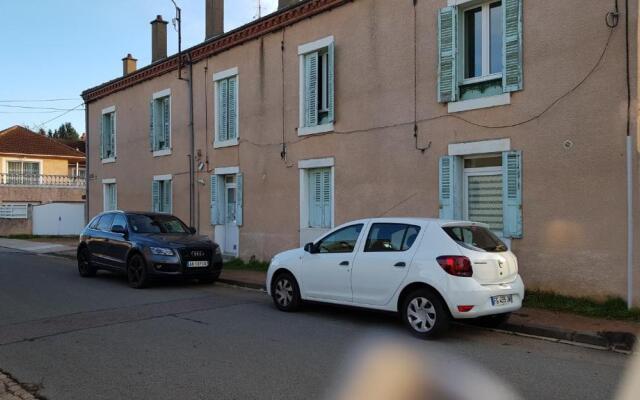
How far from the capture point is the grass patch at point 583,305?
8.55m

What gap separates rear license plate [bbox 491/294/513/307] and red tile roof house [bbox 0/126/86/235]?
3034 cm

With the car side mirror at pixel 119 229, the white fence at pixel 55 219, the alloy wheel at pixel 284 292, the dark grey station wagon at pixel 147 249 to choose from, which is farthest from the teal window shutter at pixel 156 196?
the white fence at pixel 55 219

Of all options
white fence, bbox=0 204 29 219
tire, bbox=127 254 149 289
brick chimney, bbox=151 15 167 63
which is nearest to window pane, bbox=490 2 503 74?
tire, bbox=127 254 149 289

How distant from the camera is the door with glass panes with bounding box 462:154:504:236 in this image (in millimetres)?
10734

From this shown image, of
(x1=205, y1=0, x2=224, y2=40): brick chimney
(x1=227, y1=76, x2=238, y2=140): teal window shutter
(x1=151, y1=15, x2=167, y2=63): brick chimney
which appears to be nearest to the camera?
(x1=227, y1=76, x2=238, y2=140): teal window shutter

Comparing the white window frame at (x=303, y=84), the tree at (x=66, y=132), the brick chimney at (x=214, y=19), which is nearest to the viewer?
the white window frame at (x=303, y=84)

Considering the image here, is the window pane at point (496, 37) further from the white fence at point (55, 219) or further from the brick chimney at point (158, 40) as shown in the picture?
the white fence at point (55, 219)

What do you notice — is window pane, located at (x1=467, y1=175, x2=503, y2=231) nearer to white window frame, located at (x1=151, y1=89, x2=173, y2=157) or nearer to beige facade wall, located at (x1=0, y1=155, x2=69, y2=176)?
white window frame, located at (x1=151, y1=89, x2=173, y2=157)

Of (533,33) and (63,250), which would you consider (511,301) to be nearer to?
(533,33)

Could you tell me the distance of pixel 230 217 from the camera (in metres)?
17.4

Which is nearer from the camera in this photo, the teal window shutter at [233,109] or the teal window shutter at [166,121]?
the teal window shutter at [233,109]

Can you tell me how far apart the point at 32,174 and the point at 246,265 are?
2931 cm

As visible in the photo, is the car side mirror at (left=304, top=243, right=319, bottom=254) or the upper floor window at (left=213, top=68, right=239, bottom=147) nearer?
the car side mirror at (left=304, top=243, right=319, bottom=254)

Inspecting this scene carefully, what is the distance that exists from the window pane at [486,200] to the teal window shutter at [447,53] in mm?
1705
